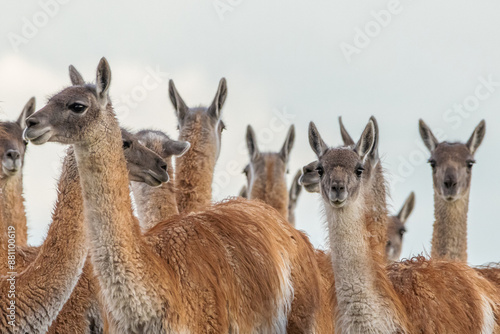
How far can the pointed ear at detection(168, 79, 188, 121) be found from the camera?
7941 millimetres

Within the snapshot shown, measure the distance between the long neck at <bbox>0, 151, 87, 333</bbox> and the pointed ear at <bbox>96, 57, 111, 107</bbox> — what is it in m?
0.65

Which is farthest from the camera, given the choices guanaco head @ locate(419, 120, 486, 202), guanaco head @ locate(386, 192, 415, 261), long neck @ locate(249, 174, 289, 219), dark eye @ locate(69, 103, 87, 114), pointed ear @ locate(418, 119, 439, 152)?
guanaco head @ locate(386, 192, 415, 261)

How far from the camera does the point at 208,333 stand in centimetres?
480

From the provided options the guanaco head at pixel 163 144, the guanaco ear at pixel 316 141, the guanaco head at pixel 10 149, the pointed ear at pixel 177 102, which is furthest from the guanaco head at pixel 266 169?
the guanaco ear at pixel 316 141

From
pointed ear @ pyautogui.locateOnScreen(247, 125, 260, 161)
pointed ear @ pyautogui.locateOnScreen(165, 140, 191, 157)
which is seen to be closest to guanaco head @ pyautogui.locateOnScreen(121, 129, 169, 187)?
pointed ear @ pyautogui.locateOnScreen(165, 140, 191, 157)

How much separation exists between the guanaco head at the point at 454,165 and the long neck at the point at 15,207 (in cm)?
440

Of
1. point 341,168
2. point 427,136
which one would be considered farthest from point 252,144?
point 341,168

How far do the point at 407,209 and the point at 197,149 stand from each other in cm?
541

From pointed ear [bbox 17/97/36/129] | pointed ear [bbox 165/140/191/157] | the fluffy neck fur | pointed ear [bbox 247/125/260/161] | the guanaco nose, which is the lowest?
the guanaco nose

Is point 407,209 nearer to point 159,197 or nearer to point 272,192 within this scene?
point 272,192

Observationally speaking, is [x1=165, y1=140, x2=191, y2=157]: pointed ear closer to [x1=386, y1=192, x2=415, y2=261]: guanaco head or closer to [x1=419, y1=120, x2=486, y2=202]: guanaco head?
[x1=419, y1=120, x2=486, y2=202]: guanaco head

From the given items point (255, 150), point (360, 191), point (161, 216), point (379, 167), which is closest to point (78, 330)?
point (161, 216)

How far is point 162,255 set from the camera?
4.92 m

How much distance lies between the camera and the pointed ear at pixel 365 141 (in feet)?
19.4
